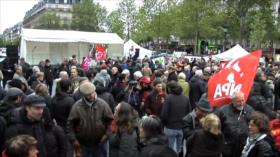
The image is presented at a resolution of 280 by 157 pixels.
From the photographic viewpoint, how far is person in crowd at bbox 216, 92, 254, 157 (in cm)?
611

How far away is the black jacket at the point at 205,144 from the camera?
17.5 ft

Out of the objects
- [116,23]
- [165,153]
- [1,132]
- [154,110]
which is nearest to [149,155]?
[165,153]

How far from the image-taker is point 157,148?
4.33m

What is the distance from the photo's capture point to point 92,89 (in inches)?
249

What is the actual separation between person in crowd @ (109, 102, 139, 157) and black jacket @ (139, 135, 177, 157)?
753mm

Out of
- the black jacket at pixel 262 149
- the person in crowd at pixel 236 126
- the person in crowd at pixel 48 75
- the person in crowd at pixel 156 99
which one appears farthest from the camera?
the person in crowd at pixel 48 75

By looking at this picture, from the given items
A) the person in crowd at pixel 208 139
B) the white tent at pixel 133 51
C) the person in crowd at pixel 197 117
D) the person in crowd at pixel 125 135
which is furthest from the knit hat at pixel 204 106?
the white tent at pixel 133 51

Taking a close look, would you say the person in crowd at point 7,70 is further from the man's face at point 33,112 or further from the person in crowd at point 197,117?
the man's face at point 33,112

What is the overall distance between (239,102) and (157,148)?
222 cm

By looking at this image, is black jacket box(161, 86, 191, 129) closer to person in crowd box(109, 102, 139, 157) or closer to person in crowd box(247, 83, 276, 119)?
person in crowd box(247, 83, 276, 119)

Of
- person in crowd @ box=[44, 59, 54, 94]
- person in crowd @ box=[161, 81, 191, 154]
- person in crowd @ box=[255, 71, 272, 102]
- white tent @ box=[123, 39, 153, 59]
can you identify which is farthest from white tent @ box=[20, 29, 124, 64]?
person in crowd @ box=[161, 81, 191, 154]

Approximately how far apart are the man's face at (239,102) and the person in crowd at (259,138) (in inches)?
34.0

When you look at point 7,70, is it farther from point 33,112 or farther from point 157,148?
point 157,148

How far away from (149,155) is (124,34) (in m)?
55.3
